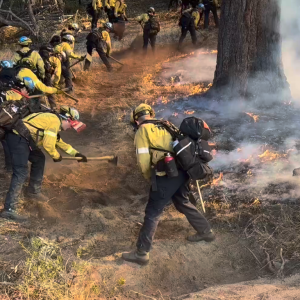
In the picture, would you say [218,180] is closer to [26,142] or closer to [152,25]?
[26,142]

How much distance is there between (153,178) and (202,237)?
977 mm

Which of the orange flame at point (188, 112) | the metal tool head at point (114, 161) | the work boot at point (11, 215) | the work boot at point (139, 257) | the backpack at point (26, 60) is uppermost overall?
the backpack at point (26, 60)

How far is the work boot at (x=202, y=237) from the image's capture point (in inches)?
161

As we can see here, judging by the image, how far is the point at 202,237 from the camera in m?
4.10

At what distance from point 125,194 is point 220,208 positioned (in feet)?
4.47

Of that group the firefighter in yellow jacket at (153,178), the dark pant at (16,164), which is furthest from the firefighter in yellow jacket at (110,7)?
the firefighter in yellow jacket at (153,178)

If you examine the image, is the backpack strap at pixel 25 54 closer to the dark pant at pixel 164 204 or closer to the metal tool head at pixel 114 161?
the metal tool head at pixel 114 161

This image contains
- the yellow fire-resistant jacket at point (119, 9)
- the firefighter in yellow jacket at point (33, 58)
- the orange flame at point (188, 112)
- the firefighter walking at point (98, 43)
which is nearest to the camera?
the firefighter in yellow jacket at point (33, 58)

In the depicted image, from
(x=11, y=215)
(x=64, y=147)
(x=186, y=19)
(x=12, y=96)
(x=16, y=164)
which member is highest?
(x=186, y=19)

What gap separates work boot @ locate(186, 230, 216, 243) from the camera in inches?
161

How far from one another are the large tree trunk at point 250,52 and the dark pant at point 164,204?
4.45 meters

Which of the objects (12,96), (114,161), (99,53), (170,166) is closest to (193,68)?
(99,53)

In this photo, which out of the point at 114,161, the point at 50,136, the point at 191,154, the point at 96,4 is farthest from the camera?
the point at 96,4

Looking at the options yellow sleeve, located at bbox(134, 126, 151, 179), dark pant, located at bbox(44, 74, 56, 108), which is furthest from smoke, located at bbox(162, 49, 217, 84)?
yellow sleeve, located at bbox(134, 126, 151, 179)
